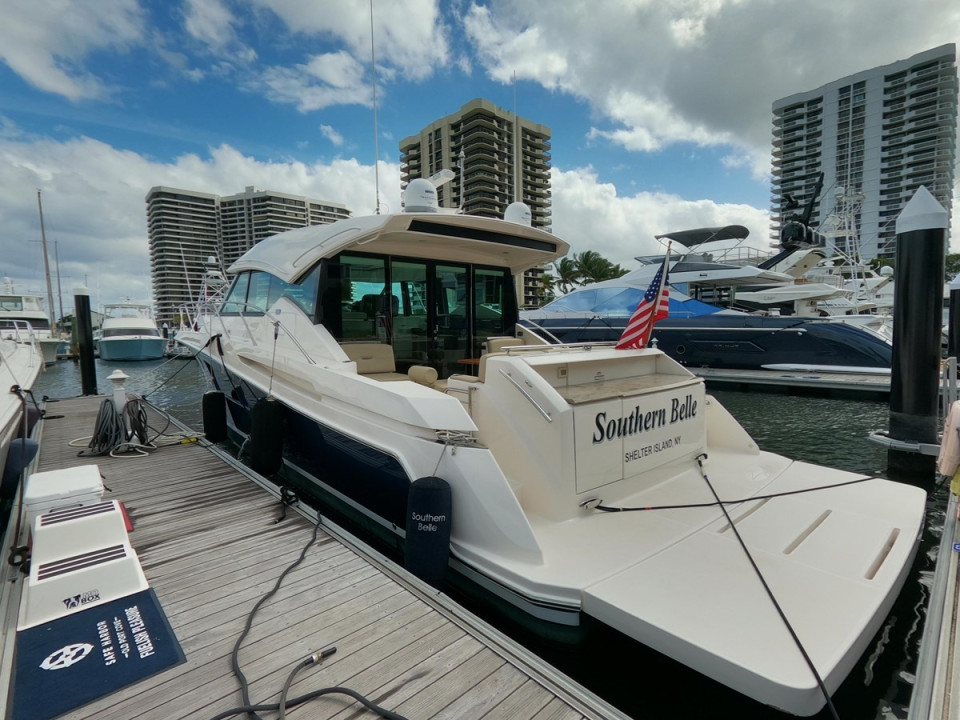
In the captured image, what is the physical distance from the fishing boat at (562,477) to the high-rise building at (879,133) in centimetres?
5918

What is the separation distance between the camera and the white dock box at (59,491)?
289cm

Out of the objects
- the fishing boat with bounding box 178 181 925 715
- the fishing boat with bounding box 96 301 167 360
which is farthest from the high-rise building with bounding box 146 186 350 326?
the fishing boat with bounding box 178 181 925 715

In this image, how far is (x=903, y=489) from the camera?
3.45 m

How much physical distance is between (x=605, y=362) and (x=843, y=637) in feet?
7.39

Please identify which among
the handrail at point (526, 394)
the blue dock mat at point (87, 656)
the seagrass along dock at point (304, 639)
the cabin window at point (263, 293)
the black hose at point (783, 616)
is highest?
the cabin window at point (263, 293)

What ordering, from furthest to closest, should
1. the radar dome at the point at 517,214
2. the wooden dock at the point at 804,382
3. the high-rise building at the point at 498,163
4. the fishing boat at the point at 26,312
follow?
the high-rise building at the point at 498,163, the fishing boat at the point at 26,312, the wooden dock at the point at 804,382, the radar dome at the point at 517,214

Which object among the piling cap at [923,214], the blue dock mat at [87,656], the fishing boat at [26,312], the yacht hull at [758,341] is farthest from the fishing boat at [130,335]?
the piling cap at [923,214]

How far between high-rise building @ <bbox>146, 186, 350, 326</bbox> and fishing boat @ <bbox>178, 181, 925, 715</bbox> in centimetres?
1508

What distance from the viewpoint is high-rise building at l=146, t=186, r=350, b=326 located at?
19625 mm

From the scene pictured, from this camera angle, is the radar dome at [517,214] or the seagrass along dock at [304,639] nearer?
the seagrass along dock at [304,639]

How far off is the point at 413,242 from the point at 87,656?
3.92 meters

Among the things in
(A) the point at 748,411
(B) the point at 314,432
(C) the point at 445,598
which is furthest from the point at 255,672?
(A) the point at 748,411

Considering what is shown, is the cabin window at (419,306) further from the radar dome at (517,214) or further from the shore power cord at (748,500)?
the shore power cord at (748,500)

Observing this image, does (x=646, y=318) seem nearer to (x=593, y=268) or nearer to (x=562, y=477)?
(x=562, y=477)
